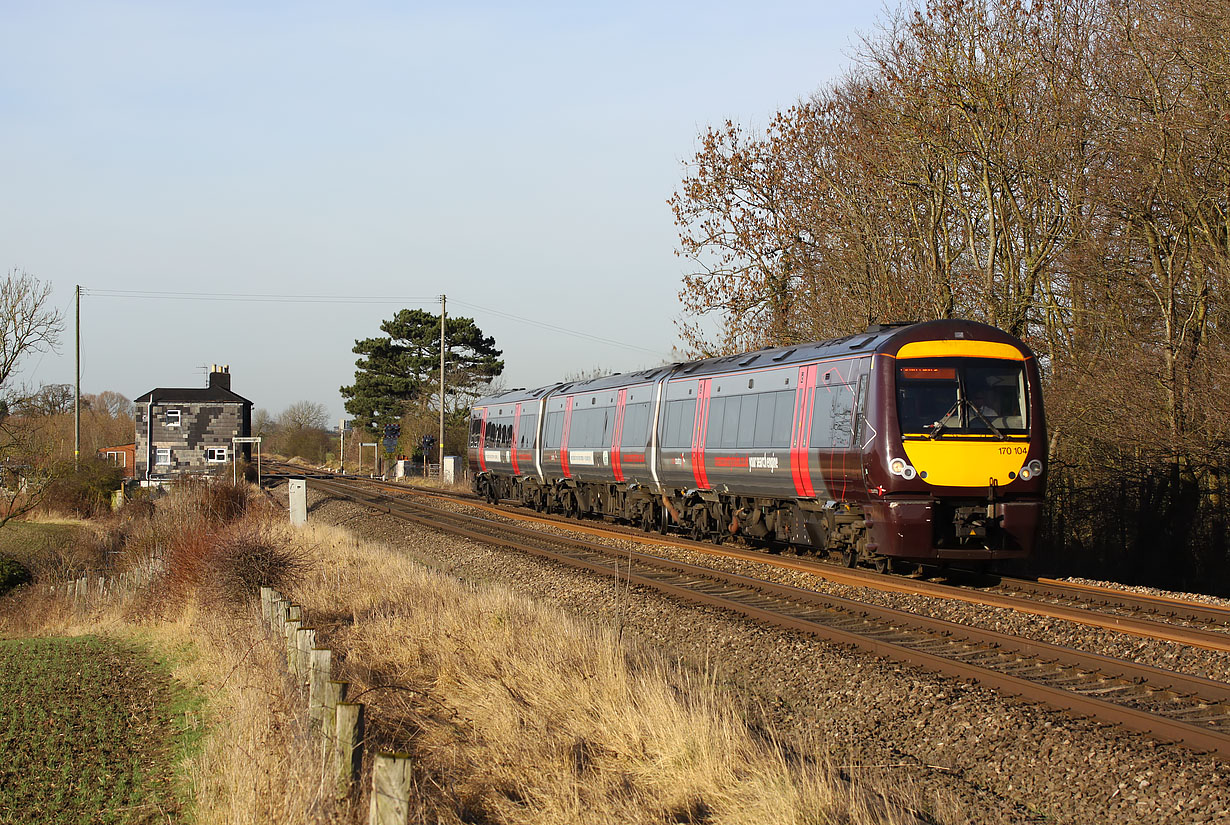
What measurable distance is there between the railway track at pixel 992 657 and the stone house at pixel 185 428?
1957 inches

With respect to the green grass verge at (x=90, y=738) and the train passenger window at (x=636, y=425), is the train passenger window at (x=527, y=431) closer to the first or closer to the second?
the train passenger window at (x=636, y=425)

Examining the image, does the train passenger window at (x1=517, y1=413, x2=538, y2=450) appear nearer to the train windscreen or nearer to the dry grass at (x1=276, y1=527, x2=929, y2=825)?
the train windscreen

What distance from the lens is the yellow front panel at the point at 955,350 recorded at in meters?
13.8

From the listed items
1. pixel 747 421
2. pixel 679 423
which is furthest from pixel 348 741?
pixel 679 423

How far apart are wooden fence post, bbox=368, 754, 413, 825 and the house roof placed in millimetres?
59915

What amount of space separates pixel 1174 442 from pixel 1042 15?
8.88 m

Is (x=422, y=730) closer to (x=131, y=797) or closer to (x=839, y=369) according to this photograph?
(x=131, y=797)

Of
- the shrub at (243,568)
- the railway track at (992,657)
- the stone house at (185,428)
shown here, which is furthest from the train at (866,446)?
the stone house at (185,428)

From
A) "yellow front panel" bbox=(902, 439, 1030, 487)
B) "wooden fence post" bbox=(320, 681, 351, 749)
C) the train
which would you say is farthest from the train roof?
"wooden fence post" bbox=(320, 681, 351, 749)

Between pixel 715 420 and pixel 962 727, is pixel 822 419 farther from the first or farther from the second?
pixel 962 727

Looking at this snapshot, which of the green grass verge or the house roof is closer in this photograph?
the green grass verge

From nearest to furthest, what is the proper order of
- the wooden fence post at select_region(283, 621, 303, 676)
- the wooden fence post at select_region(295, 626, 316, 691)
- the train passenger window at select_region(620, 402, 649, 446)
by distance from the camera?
the wooden fence post at select_region(295, 626, 316, 691), the wooden fence post at select_region(283, 621, 303, 676), the train passenger window at select_region(620, 402, 649, 446)

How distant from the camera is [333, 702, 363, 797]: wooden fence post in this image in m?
5.36

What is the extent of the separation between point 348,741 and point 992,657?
592cm
